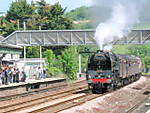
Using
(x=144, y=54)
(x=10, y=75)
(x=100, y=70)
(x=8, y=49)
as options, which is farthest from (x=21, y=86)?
Answer: (x=144, y=54)

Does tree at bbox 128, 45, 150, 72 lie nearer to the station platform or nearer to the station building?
the station building

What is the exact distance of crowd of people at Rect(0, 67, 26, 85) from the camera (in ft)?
95.0

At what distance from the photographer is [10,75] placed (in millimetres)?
30969

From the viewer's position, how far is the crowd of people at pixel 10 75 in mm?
28950

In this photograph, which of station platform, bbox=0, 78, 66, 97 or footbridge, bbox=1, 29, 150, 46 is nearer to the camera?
station platform, bbox=0, 78, 66, 97

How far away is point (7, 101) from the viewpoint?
24.1 m

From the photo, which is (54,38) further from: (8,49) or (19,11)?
(19,11)

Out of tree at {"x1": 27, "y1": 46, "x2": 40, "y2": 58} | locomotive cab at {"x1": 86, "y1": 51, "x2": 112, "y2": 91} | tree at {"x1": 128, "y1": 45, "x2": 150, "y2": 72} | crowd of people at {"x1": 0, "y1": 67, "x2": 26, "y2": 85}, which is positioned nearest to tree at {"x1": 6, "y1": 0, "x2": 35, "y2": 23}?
tree at {"x1": 27, "y1": 46, "x2": 40, "y2": 58}

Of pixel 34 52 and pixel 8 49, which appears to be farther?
pixel 34 52

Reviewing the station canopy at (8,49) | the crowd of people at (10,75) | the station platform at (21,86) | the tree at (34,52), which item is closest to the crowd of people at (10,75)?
the crowd of people at (10,75)

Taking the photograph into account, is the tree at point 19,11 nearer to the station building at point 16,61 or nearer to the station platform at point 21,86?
the station building at point 16,61

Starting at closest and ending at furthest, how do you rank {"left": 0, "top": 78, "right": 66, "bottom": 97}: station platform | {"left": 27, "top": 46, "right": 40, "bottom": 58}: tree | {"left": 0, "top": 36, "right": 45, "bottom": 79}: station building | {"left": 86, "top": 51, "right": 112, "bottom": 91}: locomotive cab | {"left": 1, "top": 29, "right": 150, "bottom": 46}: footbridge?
{"left": 86, "top": 51, "right": 112, "bottom": 91}: locomotive cab
{"left": 0, "top": 78, "right": 66, "bottom": 97}: station platform
{"left": 0, "top": 36, "right": 45, "bottom": 79}: station building
{"left": 1, "top": 29, "right": 150, "bottom": 46}: footbridge
{"left": 27, "top": 46, "right": 40, "bottom": 58}: tree

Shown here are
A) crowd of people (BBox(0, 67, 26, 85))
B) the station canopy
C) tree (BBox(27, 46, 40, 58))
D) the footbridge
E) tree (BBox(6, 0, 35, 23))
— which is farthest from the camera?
tree (BBox(6, 0, 35, 23))

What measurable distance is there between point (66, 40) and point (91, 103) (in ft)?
91.0
